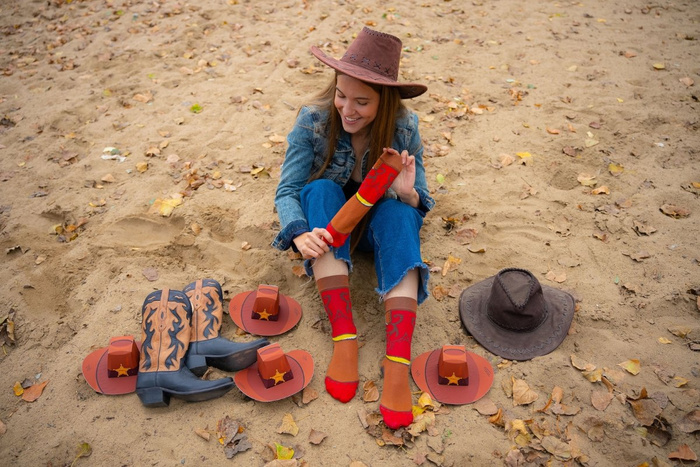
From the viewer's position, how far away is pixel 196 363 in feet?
7.99

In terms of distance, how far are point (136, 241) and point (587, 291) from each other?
3027 mm

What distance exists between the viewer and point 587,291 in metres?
2.91

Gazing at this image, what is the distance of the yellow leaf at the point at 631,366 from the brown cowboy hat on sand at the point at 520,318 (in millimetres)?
311

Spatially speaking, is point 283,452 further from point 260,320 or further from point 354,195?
point 354,195

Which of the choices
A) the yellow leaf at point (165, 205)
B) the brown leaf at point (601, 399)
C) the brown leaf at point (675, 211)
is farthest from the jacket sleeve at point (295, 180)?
the brown leaf at point (675, 211)

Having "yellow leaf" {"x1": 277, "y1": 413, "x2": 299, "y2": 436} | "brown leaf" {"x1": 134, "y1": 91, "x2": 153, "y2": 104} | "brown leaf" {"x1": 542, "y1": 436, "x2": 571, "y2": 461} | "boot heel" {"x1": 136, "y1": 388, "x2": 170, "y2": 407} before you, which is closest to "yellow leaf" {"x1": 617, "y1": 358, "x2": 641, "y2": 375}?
"brown leaf" {"x1": 542, "y1": 436, "x2": 571, "y2": 461}

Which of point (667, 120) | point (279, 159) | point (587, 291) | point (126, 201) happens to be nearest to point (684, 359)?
point (587, 291)

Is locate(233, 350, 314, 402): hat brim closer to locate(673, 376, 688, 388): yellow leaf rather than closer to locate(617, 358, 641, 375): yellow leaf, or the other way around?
locate(617, 358, 641, 375): yellow leaf

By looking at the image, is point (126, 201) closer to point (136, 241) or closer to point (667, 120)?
point (136, 241)

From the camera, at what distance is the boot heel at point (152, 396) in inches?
89.7

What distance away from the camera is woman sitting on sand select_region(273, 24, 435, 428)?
7.90 feet

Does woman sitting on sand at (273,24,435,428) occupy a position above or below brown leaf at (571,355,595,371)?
above

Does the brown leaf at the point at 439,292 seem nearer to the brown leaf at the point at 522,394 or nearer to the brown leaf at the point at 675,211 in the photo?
the brown leaf at the point at 522,394

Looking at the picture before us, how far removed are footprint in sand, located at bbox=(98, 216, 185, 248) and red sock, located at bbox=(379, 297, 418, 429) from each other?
1.79 m
